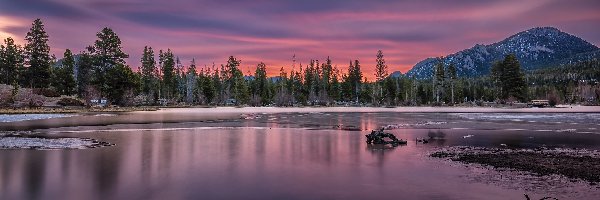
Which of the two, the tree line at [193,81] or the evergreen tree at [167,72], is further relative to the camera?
the evergreen tree at [167,72]

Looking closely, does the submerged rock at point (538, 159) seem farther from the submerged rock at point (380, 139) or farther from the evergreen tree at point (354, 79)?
the evergreen tree at point (354, 79)

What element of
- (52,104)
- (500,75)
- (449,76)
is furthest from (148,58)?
(500,75)

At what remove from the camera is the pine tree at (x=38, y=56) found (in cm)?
9625

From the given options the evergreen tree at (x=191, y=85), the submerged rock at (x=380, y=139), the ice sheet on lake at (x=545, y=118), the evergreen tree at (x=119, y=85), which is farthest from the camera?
the evergreen tree at (x=191, y=85)

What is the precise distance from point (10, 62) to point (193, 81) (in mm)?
66602

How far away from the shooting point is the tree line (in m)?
97.8

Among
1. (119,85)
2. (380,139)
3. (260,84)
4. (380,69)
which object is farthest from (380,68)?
(380,139)

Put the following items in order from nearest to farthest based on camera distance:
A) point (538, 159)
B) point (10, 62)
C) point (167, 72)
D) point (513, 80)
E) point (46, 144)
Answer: point (538, 159) → point (46, 144) → point (10, 62) → point (513, 80) → point (167, 72)

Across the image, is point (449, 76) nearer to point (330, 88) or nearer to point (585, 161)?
point (330, 88)

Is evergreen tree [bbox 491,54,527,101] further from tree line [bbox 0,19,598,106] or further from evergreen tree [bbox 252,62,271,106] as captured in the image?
evergreen tree [bbox 252,62,271,106]

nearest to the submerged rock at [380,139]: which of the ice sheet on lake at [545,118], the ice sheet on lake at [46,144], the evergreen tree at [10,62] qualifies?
the ice sheet on lake at [46,144]

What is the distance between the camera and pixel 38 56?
9756cm

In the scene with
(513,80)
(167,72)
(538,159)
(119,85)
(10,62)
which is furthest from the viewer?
(167,72)

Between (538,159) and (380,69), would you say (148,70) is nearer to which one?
(380,69)
